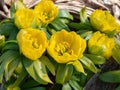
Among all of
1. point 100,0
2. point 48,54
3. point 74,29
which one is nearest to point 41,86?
point 48,54

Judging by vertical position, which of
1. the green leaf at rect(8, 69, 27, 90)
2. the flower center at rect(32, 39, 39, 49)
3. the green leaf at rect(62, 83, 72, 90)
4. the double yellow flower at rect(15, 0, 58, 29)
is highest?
the double yellow flower at rect(15, 0, 58, 29)

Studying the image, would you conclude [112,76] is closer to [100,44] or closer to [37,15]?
[100,44]

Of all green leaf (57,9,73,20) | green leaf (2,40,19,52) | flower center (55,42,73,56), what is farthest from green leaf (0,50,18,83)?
green leaf (57,9,73,20)

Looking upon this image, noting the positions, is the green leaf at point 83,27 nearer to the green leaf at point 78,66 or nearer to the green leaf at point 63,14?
the green leaf at point 63,14

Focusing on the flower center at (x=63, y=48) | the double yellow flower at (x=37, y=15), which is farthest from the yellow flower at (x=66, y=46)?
the double yellow flower at (x=37, y=15)

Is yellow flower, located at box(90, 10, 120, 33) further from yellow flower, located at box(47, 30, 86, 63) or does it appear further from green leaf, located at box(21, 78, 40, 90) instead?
green leaf, located at box(21, 78, 40, 90)

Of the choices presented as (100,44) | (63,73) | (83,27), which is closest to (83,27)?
(83,27)
